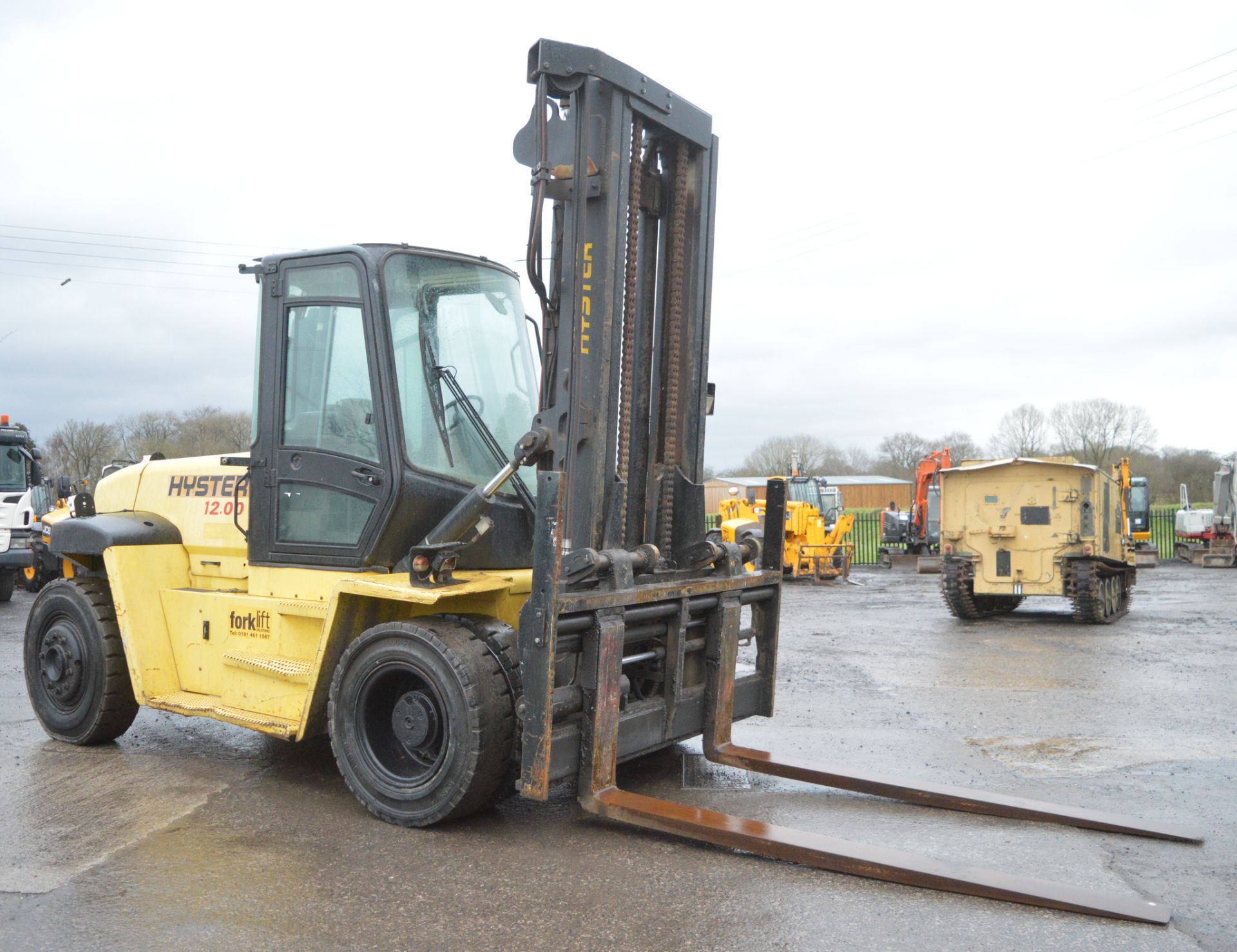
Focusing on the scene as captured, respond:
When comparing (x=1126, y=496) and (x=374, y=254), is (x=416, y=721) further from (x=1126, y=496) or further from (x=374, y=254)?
(x=1126, y=496)

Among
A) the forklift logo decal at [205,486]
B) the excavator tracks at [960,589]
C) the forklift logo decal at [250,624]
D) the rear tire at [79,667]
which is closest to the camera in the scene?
the forklift logo decal at [250,624]

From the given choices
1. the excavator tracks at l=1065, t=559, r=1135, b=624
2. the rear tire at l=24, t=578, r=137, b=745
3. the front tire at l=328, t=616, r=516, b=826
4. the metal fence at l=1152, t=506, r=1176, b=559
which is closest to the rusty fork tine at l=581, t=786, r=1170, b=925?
the front tire at l=328, t=616, r=516, b=826

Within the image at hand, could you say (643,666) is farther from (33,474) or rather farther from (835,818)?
(33,474)

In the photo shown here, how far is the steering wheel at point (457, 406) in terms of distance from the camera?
5457mm

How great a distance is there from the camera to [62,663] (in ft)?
21.4

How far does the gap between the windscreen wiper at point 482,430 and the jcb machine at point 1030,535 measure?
36.3 ft

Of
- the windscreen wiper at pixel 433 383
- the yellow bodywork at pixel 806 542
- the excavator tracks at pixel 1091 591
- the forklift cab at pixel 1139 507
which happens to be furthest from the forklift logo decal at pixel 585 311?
the forklift cab at pixel 1139 507

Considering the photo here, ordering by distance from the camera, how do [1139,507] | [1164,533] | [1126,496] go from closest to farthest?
1. [1126,496]
2. [1139,507]
3. [1164,533]

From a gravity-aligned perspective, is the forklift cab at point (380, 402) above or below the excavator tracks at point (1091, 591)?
above

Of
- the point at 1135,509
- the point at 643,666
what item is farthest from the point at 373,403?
the point at 1135,509

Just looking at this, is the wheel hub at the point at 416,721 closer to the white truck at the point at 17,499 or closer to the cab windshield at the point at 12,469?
the white truck at the point at 17,499

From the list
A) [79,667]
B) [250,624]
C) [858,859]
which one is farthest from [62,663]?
[858,859]

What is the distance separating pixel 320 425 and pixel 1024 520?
12.2 meters

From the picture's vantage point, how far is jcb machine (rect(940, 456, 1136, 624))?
1494cm
